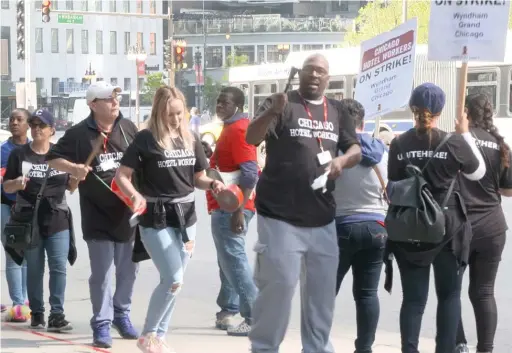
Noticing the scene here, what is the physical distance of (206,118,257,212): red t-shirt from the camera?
803cm

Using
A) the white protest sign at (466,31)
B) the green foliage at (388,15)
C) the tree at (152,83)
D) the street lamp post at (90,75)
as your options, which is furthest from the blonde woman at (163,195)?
the tree at (152,83)

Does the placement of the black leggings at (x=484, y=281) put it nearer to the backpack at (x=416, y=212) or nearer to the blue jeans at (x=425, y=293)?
the blue jeans at (x=425, y=293)

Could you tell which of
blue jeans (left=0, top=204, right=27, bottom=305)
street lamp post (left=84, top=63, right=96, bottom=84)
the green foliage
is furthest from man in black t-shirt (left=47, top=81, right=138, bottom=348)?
street lamp post (left=84, top=63, right=96, bottom=84)

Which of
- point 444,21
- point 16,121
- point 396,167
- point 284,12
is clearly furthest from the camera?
point 284,12

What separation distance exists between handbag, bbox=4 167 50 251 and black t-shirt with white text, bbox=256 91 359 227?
2.68m

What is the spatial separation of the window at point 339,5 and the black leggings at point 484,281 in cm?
11621

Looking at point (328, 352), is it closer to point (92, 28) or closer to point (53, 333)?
point (53, 333)

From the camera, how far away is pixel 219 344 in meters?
7.96

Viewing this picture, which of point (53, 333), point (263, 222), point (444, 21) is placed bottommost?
point (53, 333)

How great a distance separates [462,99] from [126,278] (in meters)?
2.78

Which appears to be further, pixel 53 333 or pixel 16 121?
pixel 16 121

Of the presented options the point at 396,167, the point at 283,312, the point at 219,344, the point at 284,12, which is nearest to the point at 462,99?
the point at 396,167

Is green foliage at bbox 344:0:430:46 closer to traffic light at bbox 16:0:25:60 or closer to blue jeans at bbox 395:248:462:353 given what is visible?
traffic light at bbox 16:0:25:60

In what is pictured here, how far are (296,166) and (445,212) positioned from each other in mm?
1004
